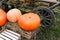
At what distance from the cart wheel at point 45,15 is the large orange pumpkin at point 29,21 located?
179mm

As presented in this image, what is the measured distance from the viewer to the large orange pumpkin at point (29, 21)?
2.96 m

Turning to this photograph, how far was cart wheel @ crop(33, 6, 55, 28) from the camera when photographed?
123 inches

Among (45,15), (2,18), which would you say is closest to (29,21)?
(45,15)

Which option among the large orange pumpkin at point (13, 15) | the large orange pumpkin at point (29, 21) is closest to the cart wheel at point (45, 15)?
the large orange pumpkin at point (29, 21)

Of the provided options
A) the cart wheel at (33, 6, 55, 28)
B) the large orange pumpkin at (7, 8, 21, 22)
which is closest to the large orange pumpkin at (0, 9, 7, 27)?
the large orange pumpkin at (7, 8, 21, 22)

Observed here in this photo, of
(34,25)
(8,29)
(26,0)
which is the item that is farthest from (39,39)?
(26,0)

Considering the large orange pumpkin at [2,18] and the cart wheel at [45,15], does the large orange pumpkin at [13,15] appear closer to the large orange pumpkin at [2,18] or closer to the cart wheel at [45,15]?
the large orange pumpkin at [2,18]

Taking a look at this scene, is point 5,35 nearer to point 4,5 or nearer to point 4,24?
point 4,24

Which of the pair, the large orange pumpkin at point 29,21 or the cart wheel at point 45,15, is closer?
the large orange pumpkin at point 29,21

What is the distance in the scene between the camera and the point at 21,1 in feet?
12.2

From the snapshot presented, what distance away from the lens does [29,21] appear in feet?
9.71

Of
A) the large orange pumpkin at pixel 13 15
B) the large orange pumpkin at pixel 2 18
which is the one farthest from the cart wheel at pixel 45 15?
the large orange pumpkin at pixel 2 18

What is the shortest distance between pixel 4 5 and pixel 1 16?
68cm

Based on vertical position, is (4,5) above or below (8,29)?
above
